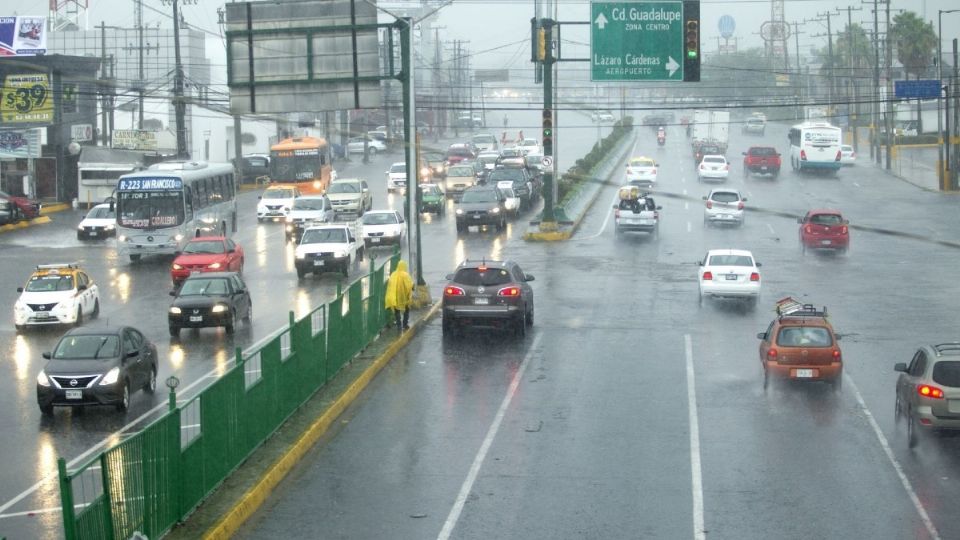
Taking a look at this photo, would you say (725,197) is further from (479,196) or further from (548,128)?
(548,128)

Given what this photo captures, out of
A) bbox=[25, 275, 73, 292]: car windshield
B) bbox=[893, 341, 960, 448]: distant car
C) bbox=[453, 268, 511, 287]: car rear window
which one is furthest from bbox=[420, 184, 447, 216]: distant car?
bbox=[893, 341, 960, 448]: distant car

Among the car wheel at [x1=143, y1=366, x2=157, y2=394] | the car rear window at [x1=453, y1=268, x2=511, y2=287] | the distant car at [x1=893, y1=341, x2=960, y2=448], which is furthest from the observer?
the car rear window at [x1=453, y1=268, x2=511, y2=287]

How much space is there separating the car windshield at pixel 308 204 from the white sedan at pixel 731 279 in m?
21.7

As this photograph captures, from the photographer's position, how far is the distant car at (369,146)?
105500mm

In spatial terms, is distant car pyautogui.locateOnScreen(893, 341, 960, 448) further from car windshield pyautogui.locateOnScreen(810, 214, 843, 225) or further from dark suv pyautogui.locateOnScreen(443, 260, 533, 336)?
car windshield pyautogui.locateOnScreen(810, 214, 843, 225)

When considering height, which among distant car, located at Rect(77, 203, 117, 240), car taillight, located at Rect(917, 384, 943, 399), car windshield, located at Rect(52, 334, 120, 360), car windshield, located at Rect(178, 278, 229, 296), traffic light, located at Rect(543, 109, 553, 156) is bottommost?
car taillight, located at Rect(917, 384, 943, 399)

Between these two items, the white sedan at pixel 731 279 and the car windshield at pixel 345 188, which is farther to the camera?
the car windshield at pixel 345 188

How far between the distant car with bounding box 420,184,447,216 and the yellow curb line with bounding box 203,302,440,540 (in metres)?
32.9

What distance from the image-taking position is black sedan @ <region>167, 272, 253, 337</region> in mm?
29328

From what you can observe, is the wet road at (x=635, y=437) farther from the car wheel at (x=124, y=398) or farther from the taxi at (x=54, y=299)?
the taxi at (x=54, y=299)

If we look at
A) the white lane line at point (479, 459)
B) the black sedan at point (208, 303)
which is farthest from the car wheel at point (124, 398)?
the black sedan at point (208, 303)

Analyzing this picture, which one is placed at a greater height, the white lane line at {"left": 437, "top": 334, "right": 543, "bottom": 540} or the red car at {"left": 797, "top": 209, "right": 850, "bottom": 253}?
the red car at {"left": 797, "top": 209, "right": 850, "bottom": 253}

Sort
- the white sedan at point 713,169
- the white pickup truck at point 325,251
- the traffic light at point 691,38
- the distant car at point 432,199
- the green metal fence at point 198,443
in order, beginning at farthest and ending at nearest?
1. the white sedan at point 713,169
2. the distant car at point 432,199
3. the white pickup truck at point 325,251
4. the traffic light at point 691,38
5. the green metal fence at point 198,443

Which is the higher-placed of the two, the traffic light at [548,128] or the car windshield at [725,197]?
the traffic light at [548,128]
